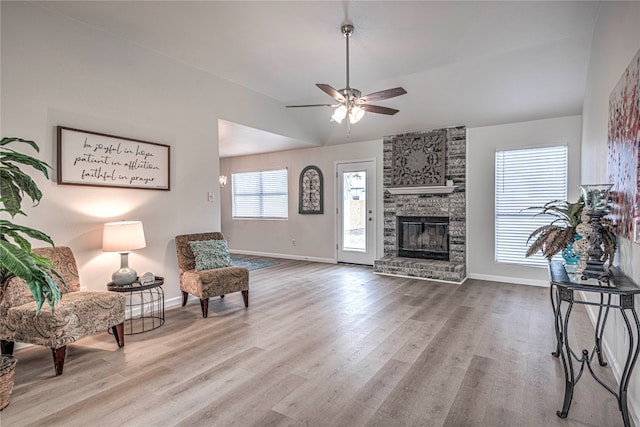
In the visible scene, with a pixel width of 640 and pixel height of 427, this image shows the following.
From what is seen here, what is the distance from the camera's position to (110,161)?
11.7ft

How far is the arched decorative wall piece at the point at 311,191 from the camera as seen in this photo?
7.15m

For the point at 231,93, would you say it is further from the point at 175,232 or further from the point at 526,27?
the point at 526,27

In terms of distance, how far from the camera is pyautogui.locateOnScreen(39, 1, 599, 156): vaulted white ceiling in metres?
3.10

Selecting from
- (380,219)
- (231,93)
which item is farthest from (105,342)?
(380,219)

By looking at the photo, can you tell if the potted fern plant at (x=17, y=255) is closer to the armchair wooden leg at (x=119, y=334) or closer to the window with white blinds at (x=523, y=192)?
the armchair wooden leg at (x=119, y=334)

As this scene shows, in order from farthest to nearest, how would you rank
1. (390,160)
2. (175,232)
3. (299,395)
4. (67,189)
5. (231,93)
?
1. (390,160)
2. (231,93)
3. (175,232)
4. (67,189)
5. (299,395)

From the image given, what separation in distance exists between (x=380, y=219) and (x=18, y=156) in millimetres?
5398

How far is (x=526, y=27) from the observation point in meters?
3.36

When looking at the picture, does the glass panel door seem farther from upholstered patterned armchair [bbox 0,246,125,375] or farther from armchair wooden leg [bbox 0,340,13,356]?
armchair wooden leg [bbox 0,340,13,356]

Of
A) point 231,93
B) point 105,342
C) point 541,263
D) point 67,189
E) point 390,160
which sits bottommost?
point 105,342

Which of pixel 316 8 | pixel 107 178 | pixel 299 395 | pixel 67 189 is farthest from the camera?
pixel 107 178

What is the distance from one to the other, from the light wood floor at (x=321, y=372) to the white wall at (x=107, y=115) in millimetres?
979

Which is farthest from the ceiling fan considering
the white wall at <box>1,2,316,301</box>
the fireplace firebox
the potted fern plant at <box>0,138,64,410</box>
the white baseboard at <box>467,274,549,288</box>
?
the white baseboard at <box>467,274,549,288</box>

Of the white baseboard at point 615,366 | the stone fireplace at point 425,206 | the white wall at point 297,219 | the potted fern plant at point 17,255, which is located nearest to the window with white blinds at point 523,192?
the stone fireplace at point 425,206
